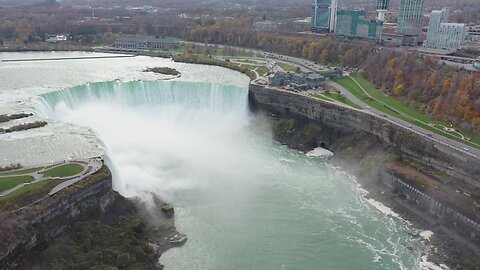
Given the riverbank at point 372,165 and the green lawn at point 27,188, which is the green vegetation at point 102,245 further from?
the riverbank at point 372,165

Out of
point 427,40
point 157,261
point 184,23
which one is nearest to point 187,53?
point 184,23

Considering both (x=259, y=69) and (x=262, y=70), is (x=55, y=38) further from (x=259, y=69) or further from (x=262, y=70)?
(x=262, y=70)

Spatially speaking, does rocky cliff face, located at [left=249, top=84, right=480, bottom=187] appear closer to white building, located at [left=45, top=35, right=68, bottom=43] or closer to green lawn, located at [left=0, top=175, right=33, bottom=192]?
green lawn, located at [left=0, top=175, right=33, bottom=192]

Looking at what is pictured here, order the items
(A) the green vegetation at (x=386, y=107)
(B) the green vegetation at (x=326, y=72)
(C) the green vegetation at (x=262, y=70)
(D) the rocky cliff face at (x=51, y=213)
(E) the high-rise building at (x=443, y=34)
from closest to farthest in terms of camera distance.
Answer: (D) the rocky cliff face at (x=51, y=213), (A) the green vegetation at (x=386, y=107), (B) the green vegetation at (x=326, y=72), (C) the green vegetation at (x=262, y=70), (E) the high-rise building at (x=443, y=34)

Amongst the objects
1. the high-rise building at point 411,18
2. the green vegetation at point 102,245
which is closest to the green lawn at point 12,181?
the green vegetation at point 102,245

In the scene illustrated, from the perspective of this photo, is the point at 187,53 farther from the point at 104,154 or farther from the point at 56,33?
the point at 104,154

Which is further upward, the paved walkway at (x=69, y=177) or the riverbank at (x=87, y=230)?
the paved walkway at (x=69, y=177)

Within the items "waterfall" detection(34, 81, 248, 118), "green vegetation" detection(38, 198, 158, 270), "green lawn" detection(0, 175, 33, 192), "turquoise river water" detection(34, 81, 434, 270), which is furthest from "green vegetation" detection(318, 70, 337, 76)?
"green lawn" detection(0, 175, 33, 192)
